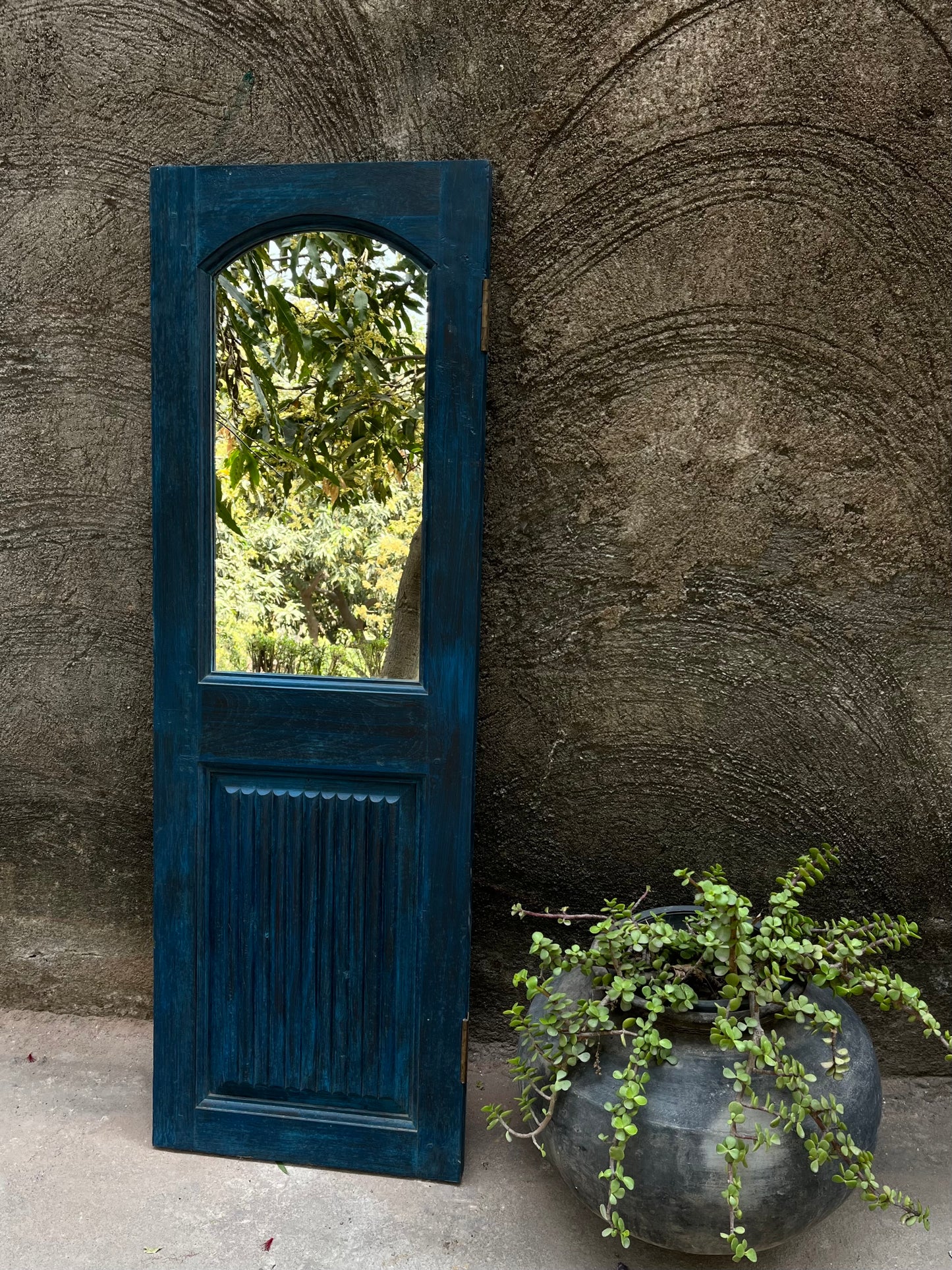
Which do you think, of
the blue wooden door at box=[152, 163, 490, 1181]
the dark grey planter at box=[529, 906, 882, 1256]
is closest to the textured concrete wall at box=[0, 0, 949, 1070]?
the blue wooden door at box=[152, 163, 490, 1181]

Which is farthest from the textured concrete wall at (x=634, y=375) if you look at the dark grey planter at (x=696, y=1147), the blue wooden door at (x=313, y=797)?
the dark grey planter at (x=696, y=1147)

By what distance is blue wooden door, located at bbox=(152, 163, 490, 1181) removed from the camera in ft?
6.72

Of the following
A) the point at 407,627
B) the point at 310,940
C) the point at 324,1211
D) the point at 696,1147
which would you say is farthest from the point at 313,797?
the point at 696,1147

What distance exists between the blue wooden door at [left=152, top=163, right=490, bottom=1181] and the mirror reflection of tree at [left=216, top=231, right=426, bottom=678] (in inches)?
1.7

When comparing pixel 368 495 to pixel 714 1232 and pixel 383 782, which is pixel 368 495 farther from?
pixel 714 1232

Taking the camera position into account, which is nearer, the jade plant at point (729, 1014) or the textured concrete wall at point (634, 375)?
the jade plant at point (729, 1014)

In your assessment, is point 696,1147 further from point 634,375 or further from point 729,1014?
point 634,375

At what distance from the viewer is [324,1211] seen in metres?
2.06

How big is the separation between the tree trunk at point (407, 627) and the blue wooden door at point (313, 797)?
3 centimetres

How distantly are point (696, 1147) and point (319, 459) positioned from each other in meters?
1.60

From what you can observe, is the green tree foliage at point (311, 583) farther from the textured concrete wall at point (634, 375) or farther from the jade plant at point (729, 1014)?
the jade plant at point (729, 1014)

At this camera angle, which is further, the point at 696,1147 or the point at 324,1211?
the point at 324,1211

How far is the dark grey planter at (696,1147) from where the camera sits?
5.76 ft

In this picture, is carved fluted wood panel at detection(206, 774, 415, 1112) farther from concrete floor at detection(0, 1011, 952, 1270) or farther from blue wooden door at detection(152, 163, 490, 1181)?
concrete floor at detection(0, 1011, 952, 1270)
